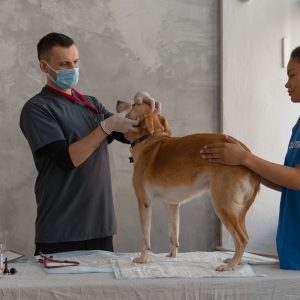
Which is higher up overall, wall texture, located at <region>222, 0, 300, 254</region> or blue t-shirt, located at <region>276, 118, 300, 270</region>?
wall texture, located at <region>222, 0, 300, 254</region>

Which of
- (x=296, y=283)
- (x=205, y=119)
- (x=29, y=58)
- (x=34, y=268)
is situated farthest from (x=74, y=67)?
(x=205, y=119)

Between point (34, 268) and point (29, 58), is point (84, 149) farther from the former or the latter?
point (29, 58)

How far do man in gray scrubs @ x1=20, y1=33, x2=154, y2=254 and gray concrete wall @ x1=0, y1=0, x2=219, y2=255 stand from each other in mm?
1497

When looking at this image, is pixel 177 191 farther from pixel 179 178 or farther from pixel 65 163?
pixel 65 163

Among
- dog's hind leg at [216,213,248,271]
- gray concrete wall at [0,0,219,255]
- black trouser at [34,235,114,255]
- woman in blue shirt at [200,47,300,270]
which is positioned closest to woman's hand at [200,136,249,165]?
woman in blue shirt at [200,47,300,270]

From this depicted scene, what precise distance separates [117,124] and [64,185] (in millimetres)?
386

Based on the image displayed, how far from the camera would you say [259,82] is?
13.3 ft

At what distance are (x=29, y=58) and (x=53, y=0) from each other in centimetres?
48

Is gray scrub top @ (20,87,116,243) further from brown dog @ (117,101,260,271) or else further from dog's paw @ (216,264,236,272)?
dog's paw @ (216,264,236,272)

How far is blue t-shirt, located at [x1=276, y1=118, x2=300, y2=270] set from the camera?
1885 millimetres

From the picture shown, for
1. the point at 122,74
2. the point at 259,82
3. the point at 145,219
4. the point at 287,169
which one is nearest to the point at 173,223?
the point at 145,219

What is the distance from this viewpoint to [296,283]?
Answer: 1.75 meters

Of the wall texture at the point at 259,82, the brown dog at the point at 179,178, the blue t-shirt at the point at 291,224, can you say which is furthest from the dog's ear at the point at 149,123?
the wall texture at the point at 259,82

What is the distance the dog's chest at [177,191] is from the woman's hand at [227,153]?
0.45 feet
